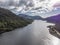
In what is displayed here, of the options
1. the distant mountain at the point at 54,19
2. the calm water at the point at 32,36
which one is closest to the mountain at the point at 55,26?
the distant mountain at the point at 54,19

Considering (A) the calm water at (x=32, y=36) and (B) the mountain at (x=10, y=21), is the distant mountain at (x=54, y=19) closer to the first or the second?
(A) the calm water at (x=32, y=36)

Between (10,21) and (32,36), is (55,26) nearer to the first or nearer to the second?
(32,36)

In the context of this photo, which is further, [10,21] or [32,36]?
[10,21]

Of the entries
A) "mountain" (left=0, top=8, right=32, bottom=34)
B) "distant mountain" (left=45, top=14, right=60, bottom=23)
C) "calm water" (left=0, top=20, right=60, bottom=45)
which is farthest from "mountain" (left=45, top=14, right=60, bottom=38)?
"mountain" (left=0, top=8, right=32, bottom=34)

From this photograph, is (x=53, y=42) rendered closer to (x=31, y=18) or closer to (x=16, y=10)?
(x=31, y=18)

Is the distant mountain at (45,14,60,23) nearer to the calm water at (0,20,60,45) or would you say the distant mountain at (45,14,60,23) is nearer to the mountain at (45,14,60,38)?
the mountain at (45,14,60,38)

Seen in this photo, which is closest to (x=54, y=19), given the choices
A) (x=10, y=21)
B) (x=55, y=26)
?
(x=55, y=26)
